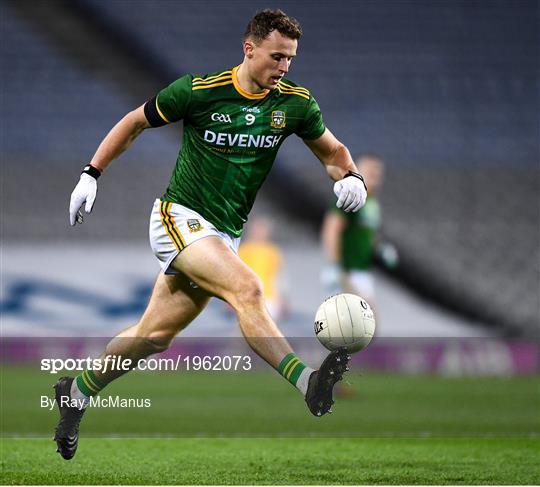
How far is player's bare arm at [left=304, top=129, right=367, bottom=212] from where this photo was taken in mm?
5496

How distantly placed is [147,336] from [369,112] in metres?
10.6

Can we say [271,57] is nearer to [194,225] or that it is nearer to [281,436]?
[194,225]

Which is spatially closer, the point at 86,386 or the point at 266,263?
the point at 86,386

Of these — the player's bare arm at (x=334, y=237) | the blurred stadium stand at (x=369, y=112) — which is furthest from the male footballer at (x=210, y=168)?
the blurred stadium stand at (x=369, y=112)

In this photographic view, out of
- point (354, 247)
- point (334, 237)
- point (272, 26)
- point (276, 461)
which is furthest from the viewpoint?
point (354, 247)

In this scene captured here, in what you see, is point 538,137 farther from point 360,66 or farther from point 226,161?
point 226,161

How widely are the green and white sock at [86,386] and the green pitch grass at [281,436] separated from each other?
0.35 metres

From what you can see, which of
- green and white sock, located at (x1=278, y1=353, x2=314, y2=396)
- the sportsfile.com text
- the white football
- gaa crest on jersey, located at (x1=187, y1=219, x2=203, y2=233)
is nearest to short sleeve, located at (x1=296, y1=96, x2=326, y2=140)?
gaa crest on jersey, located at (x1=187, y1=219, x2=203, y2=233)

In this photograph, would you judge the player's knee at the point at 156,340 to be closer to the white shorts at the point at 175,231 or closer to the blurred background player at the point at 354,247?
the white shorts at the point at 175,231

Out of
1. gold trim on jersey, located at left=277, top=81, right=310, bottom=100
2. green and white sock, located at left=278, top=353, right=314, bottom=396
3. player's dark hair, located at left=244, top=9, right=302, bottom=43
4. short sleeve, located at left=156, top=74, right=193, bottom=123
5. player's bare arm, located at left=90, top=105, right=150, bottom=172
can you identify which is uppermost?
player's dark hair, located at left=244, top=9, right=302, bottom=43

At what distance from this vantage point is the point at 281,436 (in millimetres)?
7328

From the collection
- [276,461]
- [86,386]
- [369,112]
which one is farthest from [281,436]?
[369,112]

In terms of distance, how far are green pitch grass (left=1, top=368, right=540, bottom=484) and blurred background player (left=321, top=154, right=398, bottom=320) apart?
106cm

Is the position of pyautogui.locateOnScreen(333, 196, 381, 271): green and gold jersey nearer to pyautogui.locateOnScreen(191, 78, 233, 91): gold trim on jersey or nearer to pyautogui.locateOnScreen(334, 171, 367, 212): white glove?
pyautogui.locateOnScreen(334, 171, 367, 212): white glove
